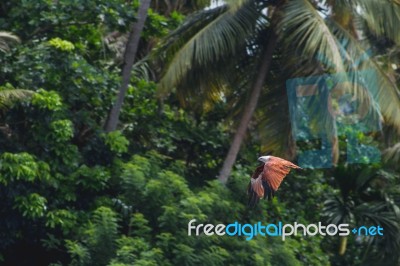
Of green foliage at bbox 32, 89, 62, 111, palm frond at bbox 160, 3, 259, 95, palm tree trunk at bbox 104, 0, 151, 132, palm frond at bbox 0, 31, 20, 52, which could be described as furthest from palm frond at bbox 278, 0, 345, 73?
palm frond at bbox 0, 31, 20, 52

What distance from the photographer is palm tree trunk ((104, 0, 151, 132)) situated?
1349 centimetres

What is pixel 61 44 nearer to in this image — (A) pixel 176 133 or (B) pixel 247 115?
(A) pixel 176 133

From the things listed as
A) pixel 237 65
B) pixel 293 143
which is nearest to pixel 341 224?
pixel 293 143

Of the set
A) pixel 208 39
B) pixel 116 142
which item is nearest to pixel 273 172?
pixel 116 142

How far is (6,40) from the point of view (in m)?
12.5

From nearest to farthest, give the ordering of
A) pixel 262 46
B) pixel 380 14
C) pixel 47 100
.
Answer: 1. pixel 47 100
2. pixel 380 14
3. pixel 262 46

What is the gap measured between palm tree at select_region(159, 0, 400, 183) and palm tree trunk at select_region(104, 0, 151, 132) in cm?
46

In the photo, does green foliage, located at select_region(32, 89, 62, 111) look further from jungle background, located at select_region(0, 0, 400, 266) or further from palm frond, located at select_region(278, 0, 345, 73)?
palm frond, located at select_region(278, 0, 345, 73)

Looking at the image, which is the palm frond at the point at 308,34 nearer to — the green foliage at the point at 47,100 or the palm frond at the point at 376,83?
the palm frond at the point at 376,83

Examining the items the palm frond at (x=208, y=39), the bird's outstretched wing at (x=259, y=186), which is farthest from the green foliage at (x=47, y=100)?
the bird's outstretched wing at (x=259, y=186)

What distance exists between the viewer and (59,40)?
1283 cm

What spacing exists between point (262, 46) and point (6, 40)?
3.45 metres

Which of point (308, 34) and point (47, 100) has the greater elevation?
point (308, 34)

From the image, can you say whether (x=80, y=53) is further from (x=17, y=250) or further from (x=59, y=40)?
(x=17, y=250)
